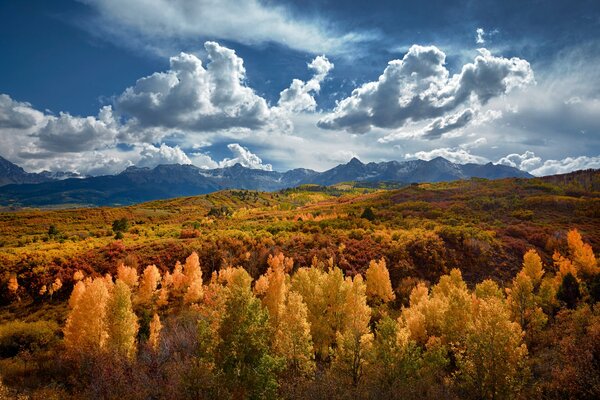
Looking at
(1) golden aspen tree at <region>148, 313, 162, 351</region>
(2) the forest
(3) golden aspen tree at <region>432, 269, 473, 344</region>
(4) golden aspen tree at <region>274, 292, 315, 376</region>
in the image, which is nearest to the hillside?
(2) the forest

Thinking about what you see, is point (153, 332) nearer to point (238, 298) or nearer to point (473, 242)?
point (238, 298)

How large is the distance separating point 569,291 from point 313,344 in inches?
1261

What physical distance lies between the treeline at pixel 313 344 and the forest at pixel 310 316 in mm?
103

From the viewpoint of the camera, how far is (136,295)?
39.3 metres

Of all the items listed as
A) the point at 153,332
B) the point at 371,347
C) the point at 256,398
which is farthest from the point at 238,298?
the point at 153,332

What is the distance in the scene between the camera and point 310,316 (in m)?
30.0

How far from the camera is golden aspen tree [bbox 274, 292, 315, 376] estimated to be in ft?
72.8

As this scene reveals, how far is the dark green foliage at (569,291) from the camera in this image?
125 ft

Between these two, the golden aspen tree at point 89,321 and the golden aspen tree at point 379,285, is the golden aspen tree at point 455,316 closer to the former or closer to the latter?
the golden aspen tree at point 379,285

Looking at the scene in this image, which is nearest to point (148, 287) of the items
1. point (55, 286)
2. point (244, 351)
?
point (55, 286)

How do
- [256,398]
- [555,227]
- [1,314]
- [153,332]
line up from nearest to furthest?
[256,398] < [153,332] < [1,314] < [555,227]

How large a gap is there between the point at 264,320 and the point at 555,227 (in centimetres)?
7409

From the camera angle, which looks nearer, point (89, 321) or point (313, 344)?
point (89, 321)

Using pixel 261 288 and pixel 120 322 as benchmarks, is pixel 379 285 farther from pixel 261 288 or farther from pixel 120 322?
pixel 120 322
